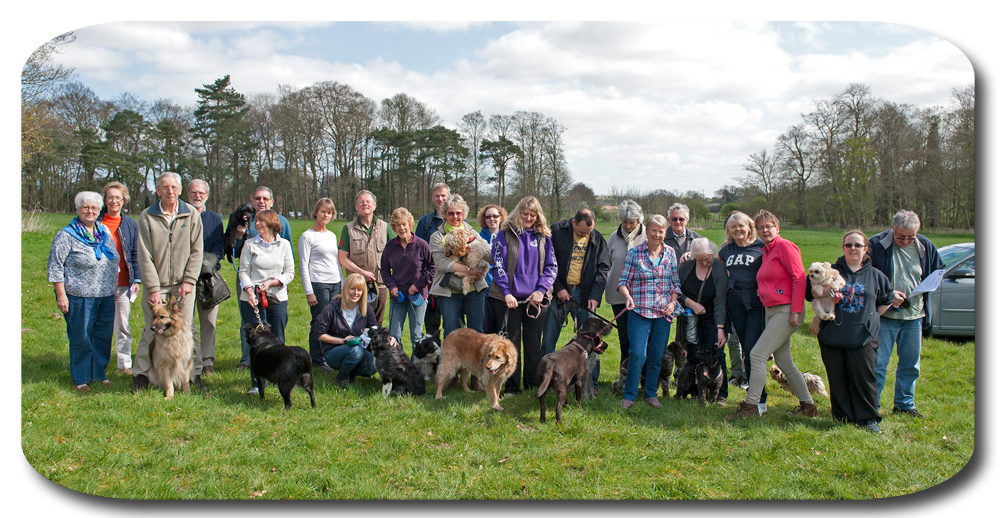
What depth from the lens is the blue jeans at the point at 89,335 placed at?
496 cm

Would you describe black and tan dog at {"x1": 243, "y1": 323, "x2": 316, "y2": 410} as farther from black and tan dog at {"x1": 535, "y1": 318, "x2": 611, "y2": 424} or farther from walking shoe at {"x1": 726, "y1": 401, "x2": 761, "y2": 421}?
walking shoe at {"x1": 726, "y1": 401, "x2": 761, "y2": 421}

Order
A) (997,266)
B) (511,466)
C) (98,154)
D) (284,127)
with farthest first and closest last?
(284,127)
(98,154)
(511,466)
(997,266)

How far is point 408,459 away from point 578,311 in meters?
2.51

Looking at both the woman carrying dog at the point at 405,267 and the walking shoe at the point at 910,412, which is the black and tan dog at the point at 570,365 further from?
Answer: the walking shoe at the point at 910,412

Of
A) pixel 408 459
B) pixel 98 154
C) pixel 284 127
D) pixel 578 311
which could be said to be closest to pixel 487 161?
pixel 284 127

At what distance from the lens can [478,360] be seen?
16.2 ft

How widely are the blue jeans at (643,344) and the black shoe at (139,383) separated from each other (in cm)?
455

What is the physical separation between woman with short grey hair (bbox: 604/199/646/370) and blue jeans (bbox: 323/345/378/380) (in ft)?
8.43

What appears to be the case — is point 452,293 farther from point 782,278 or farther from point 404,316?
point 782,278

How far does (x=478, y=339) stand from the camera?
5.01 metres

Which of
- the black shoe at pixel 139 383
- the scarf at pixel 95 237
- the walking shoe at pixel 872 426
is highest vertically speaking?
the scarf at pixel 95 237

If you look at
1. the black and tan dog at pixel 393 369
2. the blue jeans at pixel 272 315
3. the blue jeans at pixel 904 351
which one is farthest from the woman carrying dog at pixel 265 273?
the blue jeans at pixel 904 351

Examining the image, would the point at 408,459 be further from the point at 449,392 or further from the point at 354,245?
the point at 354,245

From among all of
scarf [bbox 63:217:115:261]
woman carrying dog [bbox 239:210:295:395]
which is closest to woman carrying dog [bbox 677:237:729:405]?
woman carrying dog [bbox 239:210:295:395]
